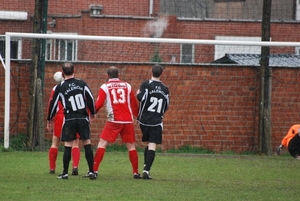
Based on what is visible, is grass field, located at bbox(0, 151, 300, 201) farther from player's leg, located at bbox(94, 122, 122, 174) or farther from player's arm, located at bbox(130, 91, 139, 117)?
player's arm, located at bbox(130, 91, 139, 117)

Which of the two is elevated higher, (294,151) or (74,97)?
(74,97)

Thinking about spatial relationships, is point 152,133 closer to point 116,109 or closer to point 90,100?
point 116,109

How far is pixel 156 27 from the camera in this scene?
27031 millimetres

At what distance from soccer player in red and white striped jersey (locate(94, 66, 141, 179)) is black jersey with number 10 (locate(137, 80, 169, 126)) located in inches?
7.1

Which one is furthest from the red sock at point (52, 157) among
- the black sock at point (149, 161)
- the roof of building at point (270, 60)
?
the roof of building at point (270, 60)

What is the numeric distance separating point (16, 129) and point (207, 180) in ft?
20.4

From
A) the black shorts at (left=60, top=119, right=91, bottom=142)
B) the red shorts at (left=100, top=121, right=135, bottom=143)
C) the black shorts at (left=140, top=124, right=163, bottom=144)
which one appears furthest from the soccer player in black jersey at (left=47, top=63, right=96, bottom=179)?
the black shorts at (left=140, top=124, right=163, bottom=144)

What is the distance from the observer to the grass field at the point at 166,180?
1002 centimetres

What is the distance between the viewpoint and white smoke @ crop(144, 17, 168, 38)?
26250 mm

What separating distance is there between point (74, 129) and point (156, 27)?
51.3ft

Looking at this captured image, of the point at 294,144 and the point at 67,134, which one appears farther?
the point at 67,134

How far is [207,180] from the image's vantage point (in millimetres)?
12102

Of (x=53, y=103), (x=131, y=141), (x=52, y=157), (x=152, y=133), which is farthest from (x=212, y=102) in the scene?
(x=53, y=103)

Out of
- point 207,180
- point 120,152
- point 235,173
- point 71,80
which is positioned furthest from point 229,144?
point 71,80
